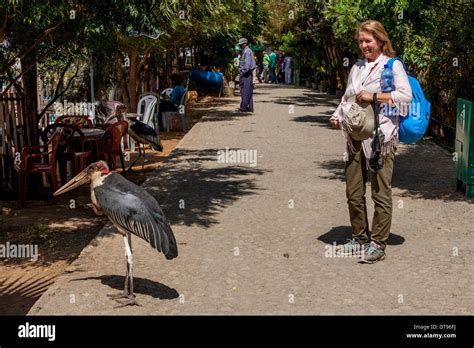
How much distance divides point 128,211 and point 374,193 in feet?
7.81

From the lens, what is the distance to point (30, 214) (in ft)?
32.7

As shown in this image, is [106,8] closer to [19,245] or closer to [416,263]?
[19,245]

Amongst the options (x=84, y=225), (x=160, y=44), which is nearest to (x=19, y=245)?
(x=84, y=225)

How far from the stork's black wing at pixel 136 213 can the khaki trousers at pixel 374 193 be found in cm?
200

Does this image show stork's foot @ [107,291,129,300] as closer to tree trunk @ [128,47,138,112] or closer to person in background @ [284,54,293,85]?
tree trunk @ [128,47,138,112]

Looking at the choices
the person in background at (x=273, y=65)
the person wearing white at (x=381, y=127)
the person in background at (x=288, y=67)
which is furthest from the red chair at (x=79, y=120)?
the person in background at (x=273, y=65)

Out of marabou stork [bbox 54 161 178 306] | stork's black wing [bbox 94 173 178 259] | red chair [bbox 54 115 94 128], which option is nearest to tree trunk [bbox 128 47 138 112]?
red chair [bbox 54 115 94 128]

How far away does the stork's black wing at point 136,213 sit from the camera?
557cm

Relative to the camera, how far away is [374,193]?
22.5 ft

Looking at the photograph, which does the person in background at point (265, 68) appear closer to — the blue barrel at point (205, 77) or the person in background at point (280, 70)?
the person in background at point (280, 70)

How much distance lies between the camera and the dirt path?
5.80 m

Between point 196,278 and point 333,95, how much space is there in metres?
26.0

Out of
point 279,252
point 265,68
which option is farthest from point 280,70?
point 279,252

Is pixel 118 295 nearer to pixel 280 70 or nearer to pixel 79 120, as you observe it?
pixel 79 120
